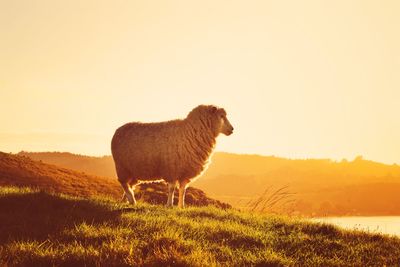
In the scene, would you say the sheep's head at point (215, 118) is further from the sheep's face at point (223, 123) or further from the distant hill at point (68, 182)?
the distant hill at point (68, 182)

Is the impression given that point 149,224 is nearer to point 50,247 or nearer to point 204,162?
point 50,247

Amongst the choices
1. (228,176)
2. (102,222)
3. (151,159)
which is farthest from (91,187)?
(228,176)

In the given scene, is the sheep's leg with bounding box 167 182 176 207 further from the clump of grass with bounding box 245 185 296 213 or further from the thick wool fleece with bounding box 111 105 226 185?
the clump of grass with bounding box 245 185 296 213

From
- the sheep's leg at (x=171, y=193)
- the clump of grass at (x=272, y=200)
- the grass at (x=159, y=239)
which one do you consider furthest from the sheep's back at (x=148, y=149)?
the clump of grass at (x=272, y=200)

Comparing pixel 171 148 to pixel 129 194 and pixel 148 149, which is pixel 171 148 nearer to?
pixel 148 149

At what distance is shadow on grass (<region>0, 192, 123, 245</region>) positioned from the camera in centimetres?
761

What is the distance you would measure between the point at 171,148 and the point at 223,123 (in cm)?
175

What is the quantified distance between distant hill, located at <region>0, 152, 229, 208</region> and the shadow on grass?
198 inches

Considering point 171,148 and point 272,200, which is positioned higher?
point 171,148

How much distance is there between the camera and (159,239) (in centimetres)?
714

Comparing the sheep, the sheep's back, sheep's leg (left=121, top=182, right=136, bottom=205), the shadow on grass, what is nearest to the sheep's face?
the sheep

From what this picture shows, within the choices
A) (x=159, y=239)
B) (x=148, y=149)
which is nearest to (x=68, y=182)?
(x=148, y=149)

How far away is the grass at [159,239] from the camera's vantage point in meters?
6.41

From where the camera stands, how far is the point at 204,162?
1346cm
